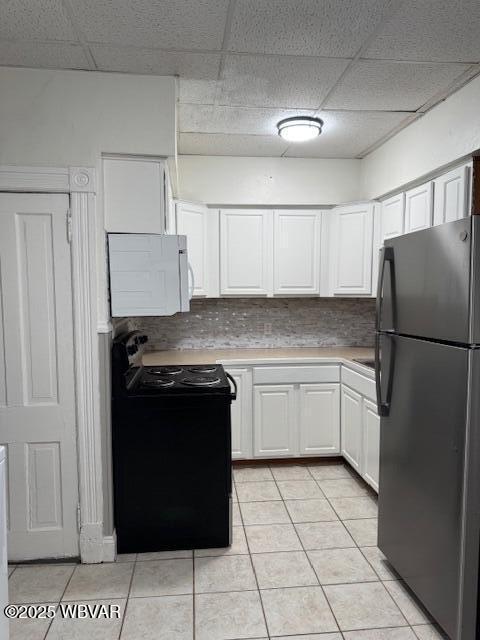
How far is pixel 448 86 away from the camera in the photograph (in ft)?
7.38

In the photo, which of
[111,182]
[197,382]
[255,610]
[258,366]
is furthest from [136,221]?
[255,610]

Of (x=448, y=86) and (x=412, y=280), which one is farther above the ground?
(x=448, y=86)

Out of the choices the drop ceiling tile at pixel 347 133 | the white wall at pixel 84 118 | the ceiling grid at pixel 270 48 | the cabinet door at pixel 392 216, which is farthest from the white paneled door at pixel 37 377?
the cabinet door at pixel 392 216

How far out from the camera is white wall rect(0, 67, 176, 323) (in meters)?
2.04

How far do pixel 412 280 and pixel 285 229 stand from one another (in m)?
1.86

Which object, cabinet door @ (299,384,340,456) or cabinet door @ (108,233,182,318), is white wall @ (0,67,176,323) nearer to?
cabinet door @ (108,233,182,318)

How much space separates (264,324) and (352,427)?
1.26 m

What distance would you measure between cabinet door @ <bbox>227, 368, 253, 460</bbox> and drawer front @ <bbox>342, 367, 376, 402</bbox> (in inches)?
29.7

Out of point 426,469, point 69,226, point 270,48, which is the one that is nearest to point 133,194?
point 69,226

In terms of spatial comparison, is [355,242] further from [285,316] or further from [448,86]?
[448,86]

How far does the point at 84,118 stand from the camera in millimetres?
2088

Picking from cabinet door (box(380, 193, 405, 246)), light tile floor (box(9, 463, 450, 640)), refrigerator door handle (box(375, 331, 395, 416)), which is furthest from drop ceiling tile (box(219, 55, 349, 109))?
light tile floor (box(9, 463, 450, 640))

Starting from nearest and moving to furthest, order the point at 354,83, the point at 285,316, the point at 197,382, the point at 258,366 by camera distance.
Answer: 1. the point at 354,83
2. the point at 197,382
3. the point at 258,366
4. the point at 285,316

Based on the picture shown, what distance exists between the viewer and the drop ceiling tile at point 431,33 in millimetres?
1621
